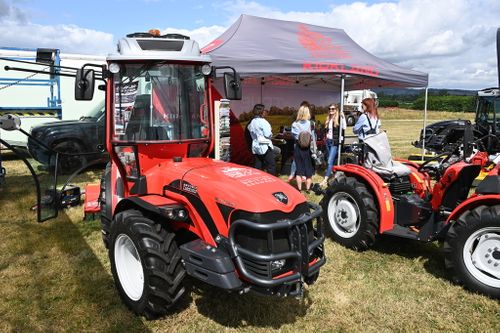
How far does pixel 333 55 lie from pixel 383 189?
5191mm

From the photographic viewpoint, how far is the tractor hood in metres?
2.87

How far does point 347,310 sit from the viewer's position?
3.46 m

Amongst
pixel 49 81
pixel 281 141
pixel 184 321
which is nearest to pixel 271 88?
pixel 281 141

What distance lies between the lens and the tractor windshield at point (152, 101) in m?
3.47

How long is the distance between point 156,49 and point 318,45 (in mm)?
6778

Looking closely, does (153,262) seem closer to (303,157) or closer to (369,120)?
(369,120)

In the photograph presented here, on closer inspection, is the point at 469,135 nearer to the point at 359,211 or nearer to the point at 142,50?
the point at 359,211

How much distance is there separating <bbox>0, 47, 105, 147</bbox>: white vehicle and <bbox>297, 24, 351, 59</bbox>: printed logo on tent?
206 inches

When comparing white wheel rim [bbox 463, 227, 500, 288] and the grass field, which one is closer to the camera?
the grass field

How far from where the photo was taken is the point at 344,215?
15.7 feet

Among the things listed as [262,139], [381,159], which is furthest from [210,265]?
[262,139]

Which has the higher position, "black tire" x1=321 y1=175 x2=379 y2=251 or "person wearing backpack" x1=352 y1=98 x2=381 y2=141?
"person wearing backpack" x1=352 y1=98 x2=381 y2=141

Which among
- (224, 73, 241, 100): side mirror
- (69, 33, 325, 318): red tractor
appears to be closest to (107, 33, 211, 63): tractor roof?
(69, 33, 325, 318): red tractor

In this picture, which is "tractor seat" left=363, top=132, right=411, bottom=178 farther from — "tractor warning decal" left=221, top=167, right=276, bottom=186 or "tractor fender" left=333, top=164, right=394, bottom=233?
"tractor warning decal" left=221, top=167, right=276, bottom=186
